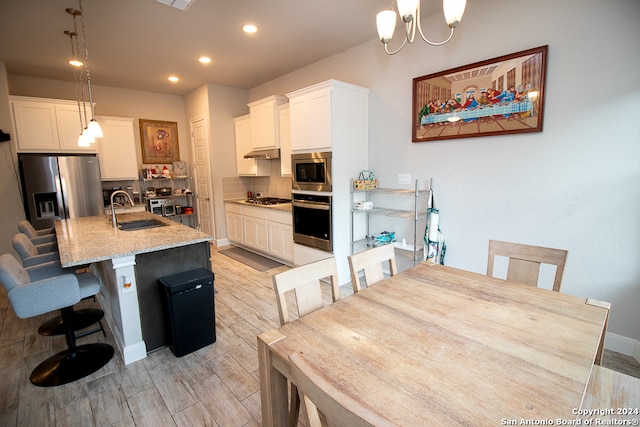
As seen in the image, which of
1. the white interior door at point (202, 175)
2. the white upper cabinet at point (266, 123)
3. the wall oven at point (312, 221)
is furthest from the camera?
the white interior door at point (202, 175)

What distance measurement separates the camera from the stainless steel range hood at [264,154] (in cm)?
455

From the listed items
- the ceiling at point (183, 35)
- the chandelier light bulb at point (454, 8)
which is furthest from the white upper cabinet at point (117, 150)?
the chandelier light bulb at point (454, 8)

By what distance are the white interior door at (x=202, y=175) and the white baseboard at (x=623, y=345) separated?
5.42m

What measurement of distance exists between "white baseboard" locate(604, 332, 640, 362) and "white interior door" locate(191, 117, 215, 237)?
17.8ft

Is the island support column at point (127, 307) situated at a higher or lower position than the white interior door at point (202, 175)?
lower

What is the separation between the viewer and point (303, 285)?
152 centimetres

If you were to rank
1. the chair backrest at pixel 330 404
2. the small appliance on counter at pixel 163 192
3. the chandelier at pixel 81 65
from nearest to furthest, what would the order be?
the chair backrest at pixel 330 404 < the chandelier at pixel 81 65 < the small appliance on counter at pixel 163 192

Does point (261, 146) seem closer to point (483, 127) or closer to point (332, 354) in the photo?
point (483, 127)

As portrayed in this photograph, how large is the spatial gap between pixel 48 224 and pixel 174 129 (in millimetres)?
2722

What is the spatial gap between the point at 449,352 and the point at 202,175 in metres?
5.61

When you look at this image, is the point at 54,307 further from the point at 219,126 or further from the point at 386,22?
the point at 219,126

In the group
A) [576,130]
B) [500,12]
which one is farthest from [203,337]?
[500,12]

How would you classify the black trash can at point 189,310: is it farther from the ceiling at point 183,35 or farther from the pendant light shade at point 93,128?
the ceiling at point 183,35

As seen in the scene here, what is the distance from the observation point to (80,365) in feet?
7.22
